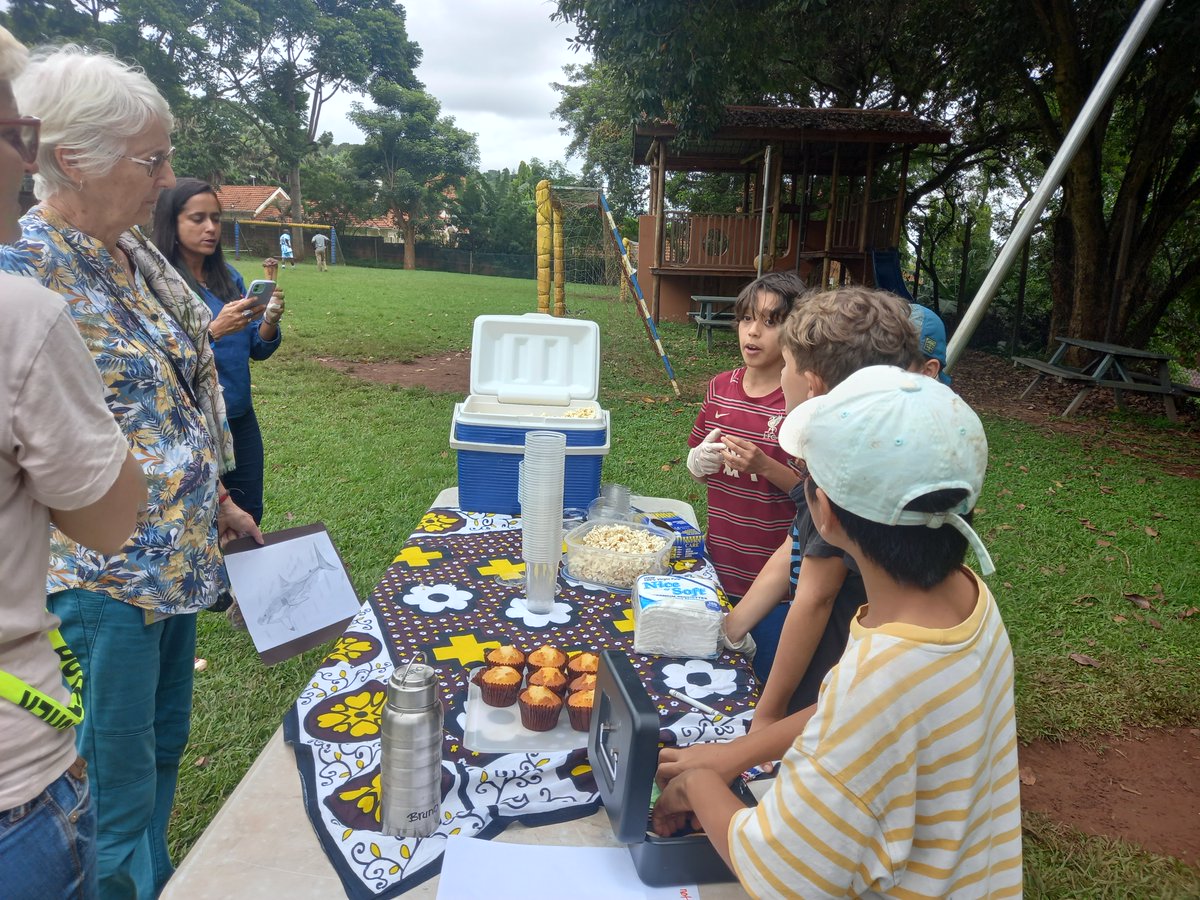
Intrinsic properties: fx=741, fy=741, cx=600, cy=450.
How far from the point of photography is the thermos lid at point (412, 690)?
123 cm

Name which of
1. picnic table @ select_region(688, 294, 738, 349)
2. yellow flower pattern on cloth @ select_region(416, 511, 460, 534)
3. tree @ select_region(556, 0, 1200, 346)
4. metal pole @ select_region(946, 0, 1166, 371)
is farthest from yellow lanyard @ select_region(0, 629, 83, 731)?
picnic table @ select_region(688, 294, 738, 349)

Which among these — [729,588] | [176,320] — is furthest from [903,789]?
[176,320]

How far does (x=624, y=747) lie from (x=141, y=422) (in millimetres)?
1218

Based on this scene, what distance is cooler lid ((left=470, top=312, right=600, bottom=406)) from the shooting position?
3443 millimetres

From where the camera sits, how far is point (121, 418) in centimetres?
154

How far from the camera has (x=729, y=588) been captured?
2535 mm

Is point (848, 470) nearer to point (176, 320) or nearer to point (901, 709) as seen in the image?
point (901, 709)

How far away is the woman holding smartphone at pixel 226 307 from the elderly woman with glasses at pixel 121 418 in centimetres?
123

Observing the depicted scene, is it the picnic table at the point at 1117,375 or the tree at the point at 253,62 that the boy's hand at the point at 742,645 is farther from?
the tree at the point at 253,62

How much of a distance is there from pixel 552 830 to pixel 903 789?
2.28 feet

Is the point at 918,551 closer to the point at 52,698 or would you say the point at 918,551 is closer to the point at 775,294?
the point at 52,698

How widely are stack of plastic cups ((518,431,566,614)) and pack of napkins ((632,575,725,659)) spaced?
0.96 ft

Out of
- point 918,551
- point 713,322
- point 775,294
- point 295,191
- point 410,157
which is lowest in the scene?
point 713,322

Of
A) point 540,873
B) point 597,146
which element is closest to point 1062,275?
point 540,873
